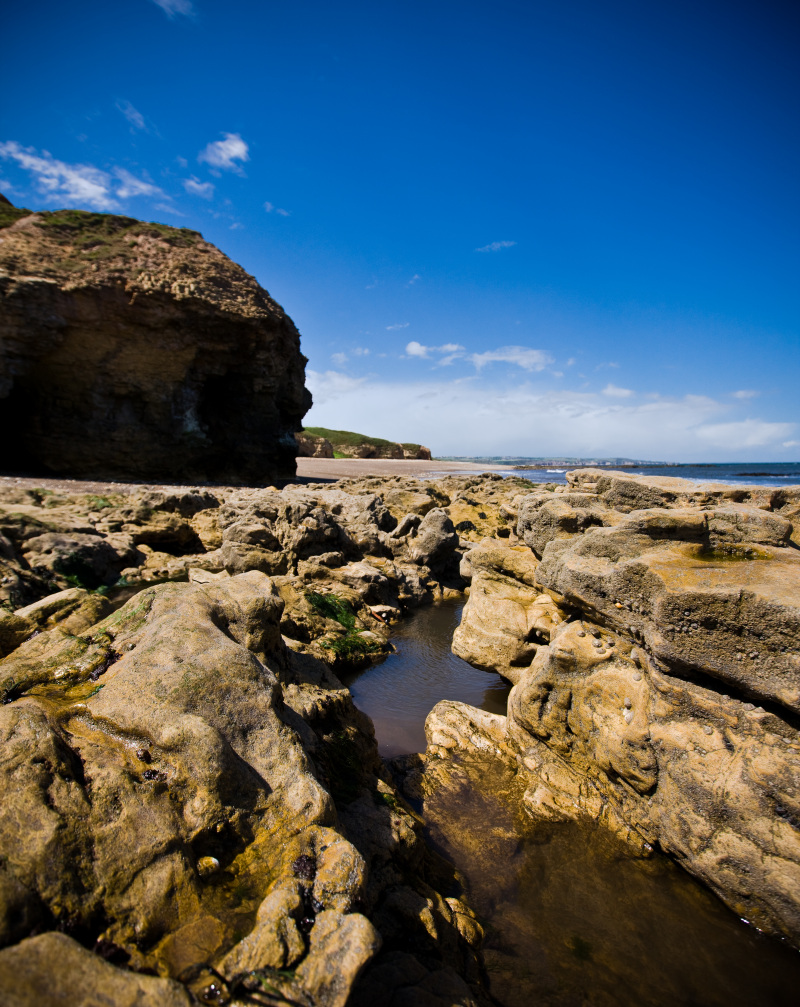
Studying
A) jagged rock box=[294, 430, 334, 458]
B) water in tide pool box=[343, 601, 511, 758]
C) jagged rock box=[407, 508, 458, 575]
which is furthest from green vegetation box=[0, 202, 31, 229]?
jagged rock box=[294, 430, 334, 458]

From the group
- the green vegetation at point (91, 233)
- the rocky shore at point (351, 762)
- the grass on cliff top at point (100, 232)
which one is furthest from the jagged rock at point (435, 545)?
the grass on cliff top at point (100, 232)

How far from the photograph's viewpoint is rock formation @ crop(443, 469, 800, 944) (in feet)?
12.2

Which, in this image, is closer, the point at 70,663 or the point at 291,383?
the point at 70,663

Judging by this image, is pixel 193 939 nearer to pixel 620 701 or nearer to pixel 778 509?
pixel 620 701

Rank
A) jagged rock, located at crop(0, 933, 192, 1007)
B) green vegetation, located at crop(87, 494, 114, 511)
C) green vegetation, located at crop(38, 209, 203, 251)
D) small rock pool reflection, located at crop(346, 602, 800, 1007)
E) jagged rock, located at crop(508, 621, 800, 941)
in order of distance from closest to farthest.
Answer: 1. jagged rock, located at crop(0, 933, 192, 1007)
2. small rock pool reflection, located at crop(346, 602, 800, 1007)
3. jagged rock, located at crop(508, 621, 800, 941)
4. green vegetation, located at crop(87, 494, 114, 511)
5. green vegetation, located at crop(38, 209, 203, 251)

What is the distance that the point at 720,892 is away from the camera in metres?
3.80

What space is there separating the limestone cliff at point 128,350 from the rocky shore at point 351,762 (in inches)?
1009

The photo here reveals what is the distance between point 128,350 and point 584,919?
101 feet

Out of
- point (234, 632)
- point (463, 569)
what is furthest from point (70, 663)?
point (463, 569)

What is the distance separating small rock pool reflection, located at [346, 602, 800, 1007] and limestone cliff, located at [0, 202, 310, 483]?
2840 centimetres

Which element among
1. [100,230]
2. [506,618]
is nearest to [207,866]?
[506,618]

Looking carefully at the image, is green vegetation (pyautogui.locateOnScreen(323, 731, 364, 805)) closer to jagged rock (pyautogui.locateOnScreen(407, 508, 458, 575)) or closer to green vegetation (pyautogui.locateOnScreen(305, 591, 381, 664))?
green vegetation (pyautogui.locateOnScreen(305, 591, 381, 664))

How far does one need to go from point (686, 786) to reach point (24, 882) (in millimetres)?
4701

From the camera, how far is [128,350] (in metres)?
26.7
